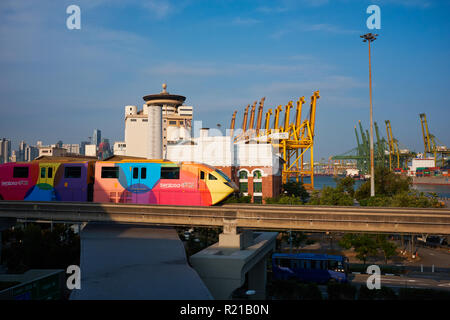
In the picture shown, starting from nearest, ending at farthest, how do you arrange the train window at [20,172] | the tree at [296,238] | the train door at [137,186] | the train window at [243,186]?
the train door at [137,186], the train window at [20,172], the tree at [296,238], the train window at [243,186]

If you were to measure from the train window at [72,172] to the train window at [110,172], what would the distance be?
68.6 inches

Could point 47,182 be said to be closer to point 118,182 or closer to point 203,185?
point 118,182

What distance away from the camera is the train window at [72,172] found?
24.8 m

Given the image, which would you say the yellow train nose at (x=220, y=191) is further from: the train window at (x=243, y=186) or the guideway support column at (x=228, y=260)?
the train window at (x=243, y=186)

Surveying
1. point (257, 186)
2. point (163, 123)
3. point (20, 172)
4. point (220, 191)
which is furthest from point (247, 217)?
point (163, 123)

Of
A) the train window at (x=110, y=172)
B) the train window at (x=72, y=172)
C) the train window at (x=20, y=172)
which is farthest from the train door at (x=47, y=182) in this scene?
the train window at (x=110, y=172)

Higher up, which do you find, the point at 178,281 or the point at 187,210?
the point at 187,210

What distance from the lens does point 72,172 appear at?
81.9ft

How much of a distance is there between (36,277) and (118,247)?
519 centimetres

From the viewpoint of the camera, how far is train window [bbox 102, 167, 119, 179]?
24163 millimetres
